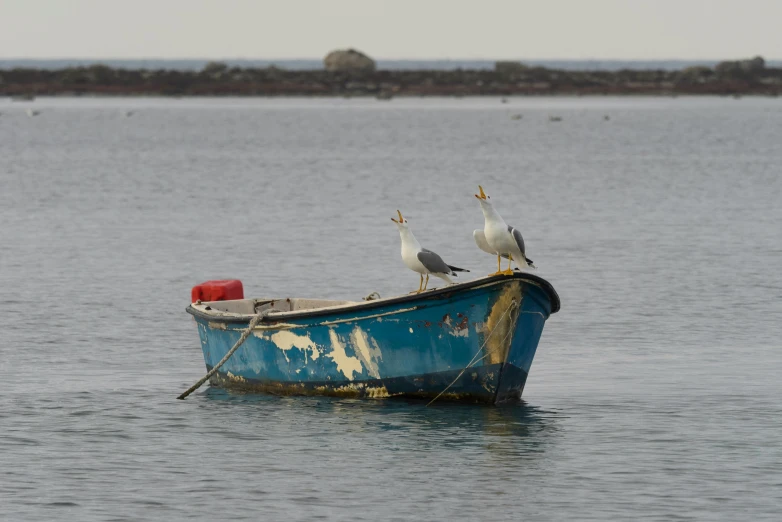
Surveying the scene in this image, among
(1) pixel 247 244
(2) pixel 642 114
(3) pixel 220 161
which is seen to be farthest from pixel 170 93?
(1) pixel 247 244

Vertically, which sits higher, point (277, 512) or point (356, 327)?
point (356, 327)

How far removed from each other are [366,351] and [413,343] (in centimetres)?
65

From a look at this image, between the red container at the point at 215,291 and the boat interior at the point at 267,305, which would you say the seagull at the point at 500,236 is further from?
the red container at the point at 215,291

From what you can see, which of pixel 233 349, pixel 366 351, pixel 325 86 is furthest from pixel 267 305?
pixel 325 86

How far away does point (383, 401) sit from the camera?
1739 cm

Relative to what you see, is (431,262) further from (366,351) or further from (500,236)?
(366,351)

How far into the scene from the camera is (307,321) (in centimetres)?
1731

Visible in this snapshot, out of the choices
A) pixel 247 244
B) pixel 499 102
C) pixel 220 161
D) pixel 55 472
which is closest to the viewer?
pixel 55 472

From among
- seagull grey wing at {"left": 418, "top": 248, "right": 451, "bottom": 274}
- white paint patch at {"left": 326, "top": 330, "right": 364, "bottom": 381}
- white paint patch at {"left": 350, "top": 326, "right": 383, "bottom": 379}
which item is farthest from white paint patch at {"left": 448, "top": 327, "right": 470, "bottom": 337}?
white paint patch at {"left": 326, "top": 330, "right": 364, "bottom": 381}

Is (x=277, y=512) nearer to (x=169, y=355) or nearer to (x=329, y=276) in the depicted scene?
(x=169, y=355)

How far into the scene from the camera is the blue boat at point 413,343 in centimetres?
1644

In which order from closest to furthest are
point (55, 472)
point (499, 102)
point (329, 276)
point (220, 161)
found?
point (55, 472) < point (329, 276) < point (220, 161) < point (499, 102)

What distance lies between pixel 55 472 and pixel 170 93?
6872 inches

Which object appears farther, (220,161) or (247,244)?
(220,161)
